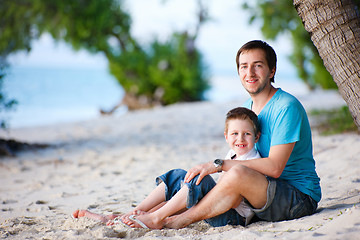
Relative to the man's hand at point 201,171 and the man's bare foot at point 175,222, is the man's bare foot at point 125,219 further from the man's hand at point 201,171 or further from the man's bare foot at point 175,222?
the man's hand at point 201,171

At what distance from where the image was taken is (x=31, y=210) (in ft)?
11.3

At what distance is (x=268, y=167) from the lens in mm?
2393

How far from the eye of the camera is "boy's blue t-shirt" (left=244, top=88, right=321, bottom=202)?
239cm

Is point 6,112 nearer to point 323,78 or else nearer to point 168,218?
point 168,218

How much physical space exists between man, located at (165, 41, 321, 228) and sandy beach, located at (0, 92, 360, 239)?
126 millimetres

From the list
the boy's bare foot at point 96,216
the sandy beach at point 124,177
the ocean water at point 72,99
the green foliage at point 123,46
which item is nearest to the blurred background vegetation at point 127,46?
the green foliage at point 123,46

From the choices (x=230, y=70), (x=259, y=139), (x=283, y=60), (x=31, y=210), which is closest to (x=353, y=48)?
(x=259, y=139)

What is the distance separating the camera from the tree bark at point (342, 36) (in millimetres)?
2593

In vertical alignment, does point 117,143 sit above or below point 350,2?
below

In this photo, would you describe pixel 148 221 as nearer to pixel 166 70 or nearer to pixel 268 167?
pixel 268 167

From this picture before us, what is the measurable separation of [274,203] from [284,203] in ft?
0.25

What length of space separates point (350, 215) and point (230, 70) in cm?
3474

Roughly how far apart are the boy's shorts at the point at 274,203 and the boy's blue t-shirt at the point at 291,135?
78mm

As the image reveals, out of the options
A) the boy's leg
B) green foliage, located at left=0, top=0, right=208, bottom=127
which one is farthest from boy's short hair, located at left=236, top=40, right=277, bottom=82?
green foliage, located at left=0, top=0, right=208, bottom=127
